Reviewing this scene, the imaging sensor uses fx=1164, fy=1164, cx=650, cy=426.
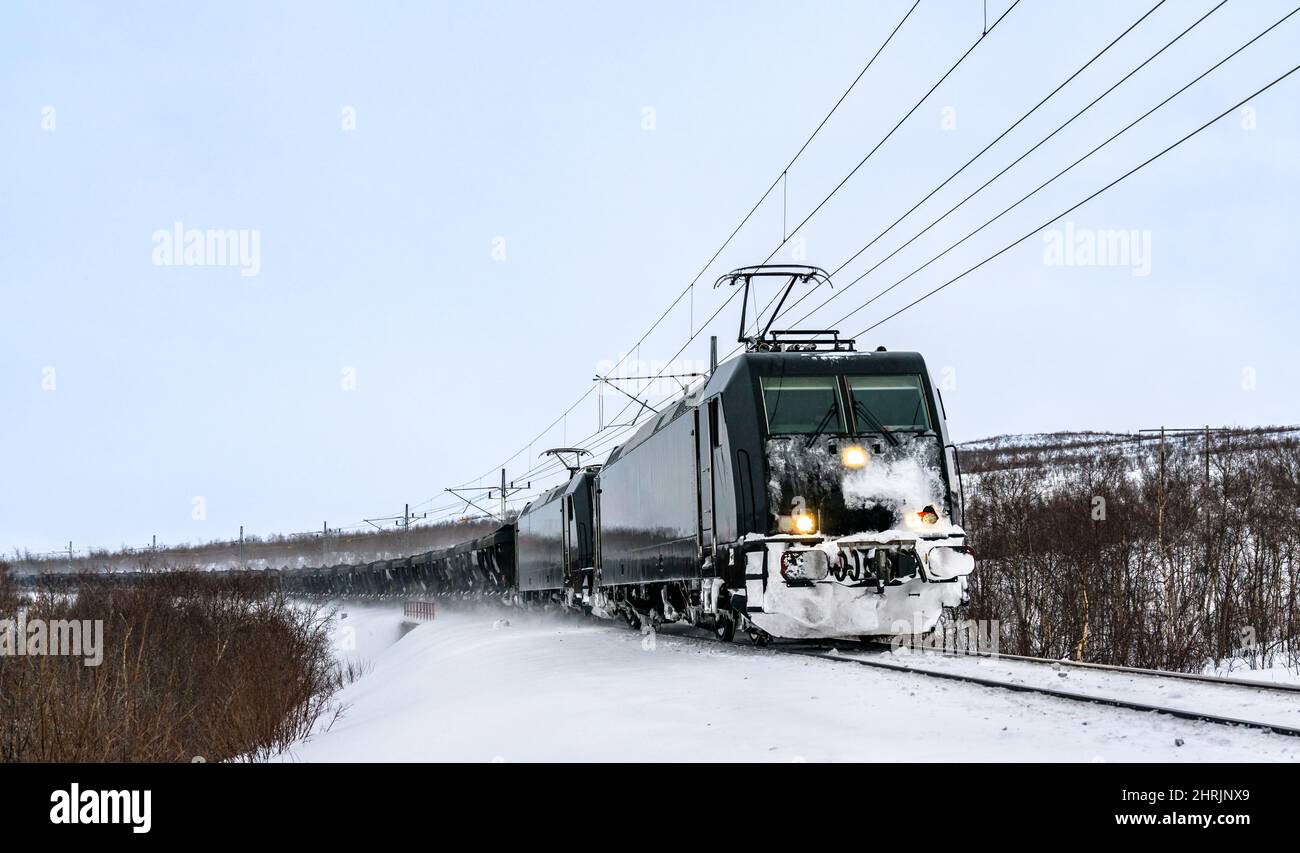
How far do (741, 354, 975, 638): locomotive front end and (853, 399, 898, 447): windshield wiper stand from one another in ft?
0.04

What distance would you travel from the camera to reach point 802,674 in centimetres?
1105

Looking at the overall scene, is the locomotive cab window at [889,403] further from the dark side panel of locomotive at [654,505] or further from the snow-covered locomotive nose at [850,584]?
the dark side panel of locomotive at [654,505]

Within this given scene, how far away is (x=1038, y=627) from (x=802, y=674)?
1521 cm

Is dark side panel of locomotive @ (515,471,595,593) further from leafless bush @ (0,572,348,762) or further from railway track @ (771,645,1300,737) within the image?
railway track @ (771,645,1300,737)

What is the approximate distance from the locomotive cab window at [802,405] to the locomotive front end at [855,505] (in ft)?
0.05

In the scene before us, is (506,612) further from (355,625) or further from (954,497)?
(954,497)

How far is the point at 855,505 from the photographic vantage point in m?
13.8

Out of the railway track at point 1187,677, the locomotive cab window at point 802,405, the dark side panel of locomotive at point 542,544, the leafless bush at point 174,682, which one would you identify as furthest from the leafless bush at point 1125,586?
the leafless bush at point 174,682

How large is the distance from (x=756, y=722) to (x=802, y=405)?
6.70 m

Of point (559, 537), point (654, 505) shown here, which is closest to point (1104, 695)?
A: point (654, 505)

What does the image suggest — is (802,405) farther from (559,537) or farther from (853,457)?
(559,537)

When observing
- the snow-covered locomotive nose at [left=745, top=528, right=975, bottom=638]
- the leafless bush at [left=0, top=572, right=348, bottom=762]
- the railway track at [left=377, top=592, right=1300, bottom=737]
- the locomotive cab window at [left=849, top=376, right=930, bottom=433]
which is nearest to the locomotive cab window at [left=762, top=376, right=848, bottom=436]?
the locomotive cab window at [left=849, top=376, right=930, bottom=433]

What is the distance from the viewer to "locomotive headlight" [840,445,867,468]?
551 inches
